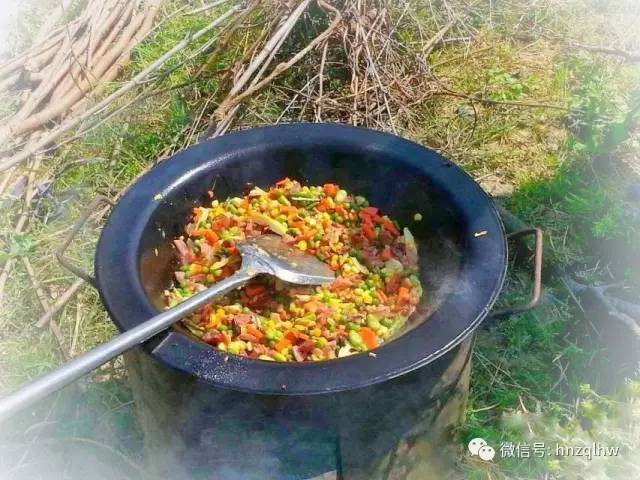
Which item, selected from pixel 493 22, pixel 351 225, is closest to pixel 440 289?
pixel 351 225

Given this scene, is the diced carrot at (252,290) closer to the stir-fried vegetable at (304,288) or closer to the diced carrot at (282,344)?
the stir-fried vegetable at (304,288)

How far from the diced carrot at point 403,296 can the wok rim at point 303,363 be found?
0.28 metres

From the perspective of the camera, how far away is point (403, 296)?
218 centimetres

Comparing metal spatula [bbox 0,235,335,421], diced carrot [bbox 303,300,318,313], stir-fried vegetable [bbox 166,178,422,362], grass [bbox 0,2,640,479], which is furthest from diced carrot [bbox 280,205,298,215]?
grass [bbox 0,2,640,479]

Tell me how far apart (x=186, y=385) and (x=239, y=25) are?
3.00 metres

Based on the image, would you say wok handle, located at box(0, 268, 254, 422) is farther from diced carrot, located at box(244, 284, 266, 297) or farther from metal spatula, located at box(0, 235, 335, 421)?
diced carrot, located at box(244, 284, 266, 297)

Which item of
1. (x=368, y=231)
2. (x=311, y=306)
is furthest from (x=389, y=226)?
(x=311, y=306)

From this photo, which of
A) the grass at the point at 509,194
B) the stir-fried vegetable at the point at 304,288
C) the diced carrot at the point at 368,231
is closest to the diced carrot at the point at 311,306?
the stir-fried vegetable at the point at 304,288

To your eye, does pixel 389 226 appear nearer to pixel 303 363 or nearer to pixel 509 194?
pixel 303 363

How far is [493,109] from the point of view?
14.6 feet

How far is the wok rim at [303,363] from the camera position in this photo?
1.66 metres

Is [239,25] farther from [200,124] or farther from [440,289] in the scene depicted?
[440,289]

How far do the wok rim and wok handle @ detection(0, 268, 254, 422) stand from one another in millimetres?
79

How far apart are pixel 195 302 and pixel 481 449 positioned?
1.47 metres
